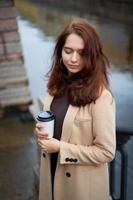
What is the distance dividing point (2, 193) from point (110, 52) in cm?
721

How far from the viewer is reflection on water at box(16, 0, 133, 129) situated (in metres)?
8.46

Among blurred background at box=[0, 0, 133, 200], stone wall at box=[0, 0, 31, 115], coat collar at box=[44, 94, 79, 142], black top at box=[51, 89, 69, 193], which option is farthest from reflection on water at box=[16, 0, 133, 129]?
coat collar at box=[44, 94, 79, 142]

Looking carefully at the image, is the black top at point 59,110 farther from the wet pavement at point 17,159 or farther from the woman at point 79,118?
the wet pavement at point 17,159

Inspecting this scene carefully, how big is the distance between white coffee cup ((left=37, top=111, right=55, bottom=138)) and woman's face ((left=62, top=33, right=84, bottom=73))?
0.24 m

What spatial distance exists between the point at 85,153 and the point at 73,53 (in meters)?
0.49

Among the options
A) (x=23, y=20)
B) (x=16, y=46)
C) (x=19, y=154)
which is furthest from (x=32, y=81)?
(x=23, y=20)

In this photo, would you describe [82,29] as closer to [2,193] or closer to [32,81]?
[2,193]

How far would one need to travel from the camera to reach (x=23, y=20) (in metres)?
15.4

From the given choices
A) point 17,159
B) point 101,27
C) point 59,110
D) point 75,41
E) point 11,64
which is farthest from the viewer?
point 101,27

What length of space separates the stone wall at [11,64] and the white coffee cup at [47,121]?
15.6 ft

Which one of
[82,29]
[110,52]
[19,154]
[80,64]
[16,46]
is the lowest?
[19,154]

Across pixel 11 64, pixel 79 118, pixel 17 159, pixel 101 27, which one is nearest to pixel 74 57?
pixel 79 118

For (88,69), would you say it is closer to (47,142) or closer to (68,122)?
(68,122)

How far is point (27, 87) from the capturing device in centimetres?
687
